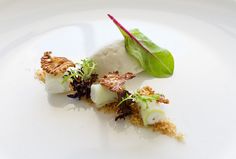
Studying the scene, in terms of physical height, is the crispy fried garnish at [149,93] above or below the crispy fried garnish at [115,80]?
below

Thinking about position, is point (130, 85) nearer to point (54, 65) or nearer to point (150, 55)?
point (150, 55)

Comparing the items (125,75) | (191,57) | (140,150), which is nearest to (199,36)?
(191,57)

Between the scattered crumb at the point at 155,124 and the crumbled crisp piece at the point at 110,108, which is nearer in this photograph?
the scattered crumb at the point at 155,124

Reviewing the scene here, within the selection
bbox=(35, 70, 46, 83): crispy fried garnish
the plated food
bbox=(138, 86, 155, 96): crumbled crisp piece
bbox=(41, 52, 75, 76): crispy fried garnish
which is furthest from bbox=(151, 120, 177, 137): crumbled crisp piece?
bbox=(35, 70, 46, 83): crispy fried garnish

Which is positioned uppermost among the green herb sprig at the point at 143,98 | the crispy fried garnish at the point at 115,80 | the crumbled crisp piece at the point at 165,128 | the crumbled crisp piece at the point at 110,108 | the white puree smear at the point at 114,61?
the white puree smear at the point at 114,61

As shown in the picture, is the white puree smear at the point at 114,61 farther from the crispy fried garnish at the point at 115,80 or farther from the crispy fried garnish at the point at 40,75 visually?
the crispy fried garnish at the point at 40,75

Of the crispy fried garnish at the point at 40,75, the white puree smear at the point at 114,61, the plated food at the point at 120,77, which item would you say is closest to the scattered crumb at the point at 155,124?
the plated food at the point at 120,77

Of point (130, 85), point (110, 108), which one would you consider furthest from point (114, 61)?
A: point (110, 108)
